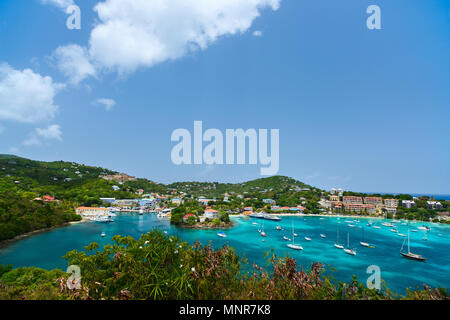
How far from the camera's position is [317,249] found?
1584 centimetres

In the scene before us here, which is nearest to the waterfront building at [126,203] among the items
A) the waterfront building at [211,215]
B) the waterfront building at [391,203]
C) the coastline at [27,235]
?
the coastline at [27,235]

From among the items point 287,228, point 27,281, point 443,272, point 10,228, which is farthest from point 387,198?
point 10,228

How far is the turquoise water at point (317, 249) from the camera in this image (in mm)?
11164

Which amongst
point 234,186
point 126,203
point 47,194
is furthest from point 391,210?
point 47,194

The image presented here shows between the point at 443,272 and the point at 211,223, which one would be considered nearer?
the point at 443,272

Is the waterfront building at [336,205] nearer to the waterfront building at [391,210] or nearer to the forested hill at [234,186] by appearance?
the waterfront building at [391,210]

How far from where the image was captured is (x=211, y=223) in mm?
22109

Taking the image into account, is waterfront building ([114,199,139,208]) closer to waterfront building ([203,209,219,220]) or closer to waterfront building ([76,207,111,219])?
waterfront building ([76,207,111,219])

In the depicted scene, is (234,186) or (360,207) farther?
(234,186)

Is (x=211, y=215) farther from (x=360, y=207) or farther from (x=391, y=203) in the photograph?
(x=391, y=203)

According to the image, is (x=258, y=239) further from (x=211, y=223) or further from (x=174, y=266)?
(x=174, y=266)

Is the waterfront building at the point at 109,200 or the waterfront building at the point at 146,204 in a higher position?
the waterfront building at the point at 109,200

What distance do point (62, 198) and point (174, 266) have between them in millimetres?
31072

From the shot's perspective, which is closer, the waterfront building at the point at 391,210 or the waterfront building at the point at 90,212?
the waterfront building at the point at 90,212
